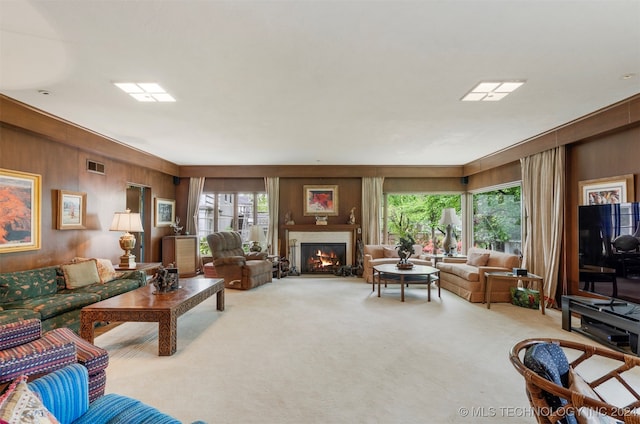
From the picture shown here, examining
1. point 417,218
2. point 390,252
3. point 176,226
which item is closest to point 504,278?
point 390,252

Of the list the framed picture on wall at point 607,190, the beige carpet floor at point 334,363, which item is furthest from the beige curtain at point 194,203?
the framed picture on wall at point 607,190

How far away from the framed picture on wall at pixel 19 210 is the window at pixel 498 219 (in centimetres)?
760

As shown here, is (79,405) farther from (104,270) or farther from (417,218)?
(417,218)

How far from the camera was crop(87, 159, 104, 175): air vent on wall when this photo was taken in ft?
16.2

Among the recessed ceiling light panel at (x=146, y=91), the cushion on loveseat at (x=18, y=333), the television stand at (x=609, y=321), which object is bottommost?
the television stand at (x=609, y=321)

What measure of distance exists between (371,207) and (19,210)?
20.4ft

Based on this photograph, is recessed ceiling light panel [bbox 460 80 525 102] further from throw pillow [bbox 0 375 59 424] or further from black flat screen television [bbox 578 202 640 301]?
throw pillow [bbox 0 375 59 424]

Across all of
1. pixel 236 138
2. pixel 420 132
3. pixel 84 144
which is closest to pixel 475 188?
pixel 420 132

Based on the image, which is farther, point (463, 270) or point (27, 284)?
point (463, 270)

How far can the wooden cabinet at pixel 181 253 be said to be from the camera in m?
6.90

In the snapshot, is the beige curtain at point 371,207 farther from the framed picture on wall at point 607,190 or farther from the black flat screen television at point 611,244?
the black flat screen television at point 611,244

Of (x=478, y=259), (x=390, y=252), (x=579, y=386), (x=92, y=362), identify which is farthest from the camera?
(x=390, y=252)

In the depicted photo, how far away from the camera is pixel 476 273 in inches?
199

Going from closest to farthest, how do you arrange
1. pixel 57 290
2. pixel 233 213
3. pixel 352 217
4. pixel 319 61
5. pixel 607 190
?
pixel 319 61
pixel 57 290
pixel 607 190
pixel 352 217
pixel 233 213
